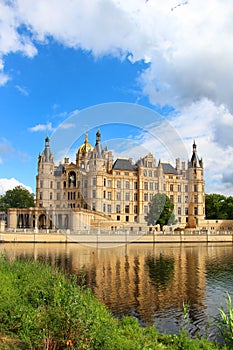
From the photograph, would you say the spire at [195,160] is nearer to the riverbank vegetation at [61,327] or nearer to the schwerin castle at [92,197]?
the schwerin castle at [92,197]

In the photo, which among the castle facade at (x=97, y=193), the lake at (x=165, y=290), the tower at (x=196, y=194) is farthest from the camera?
the tower at (x=196, y=194)

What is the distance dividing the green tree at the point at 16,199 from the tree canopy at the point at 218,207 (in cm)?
4708

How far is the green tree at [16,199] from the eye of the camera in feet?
296

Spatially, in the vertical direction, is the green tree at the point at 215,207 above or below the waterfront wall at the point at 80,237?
above

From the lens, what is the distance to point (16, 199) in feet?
299

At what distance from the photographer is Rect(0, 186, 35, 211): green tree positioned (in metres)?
90.3

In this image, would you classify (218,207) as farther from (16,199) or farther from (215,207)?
(16,199)

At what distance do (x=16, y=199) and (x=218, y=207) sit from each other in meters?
53.3

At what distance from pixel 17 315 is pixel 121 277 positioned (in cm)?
1593

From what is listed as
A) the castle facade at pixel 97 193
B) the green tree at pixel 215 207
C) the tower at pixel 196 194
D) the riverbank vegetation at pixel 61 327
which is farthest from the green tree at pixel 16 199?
the riverbank vegetation at pixel 61 327

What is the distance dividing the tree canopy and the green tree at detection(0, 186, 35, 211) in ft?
154

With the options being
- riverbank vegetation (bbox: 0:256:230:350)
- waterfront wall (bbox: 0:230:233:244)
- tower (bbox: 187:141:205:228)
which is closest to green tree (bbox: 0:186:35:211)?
waterfront wall (bbox: 0:230:233:244)

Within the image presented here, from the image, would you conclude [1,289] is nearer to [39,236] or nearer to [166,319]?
[166,319]

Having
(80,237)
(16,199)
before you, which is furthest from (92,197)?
(16,199)
